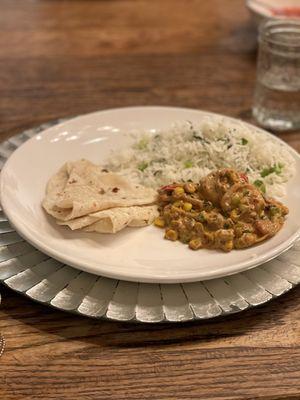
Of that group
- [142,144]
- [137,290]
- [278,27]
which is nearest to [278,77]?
[278,27]

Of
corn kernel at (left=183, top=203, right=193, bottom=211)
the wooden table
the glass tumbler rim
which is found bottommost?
the wooden table

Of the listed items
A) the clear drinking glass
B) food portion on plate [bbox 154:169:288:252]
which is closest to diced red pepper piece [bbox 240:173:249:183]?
food portion on plate [bbox 154:169:288:252]

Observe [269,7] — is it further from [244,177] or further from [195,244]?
[195,244]

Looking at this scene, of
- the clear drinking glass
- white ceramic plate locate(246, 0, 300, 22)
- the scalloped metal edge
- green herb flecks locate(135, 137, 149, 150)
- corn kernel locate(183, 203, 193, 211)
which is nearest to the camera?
the scalloped metal edge

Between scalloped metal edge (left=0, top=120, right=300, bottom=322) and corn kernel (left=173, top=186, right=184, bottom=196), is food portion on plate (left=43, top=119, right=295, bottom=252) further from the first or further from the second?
scalloped metal edge (left=0, top=120, right=300, bottom=322)

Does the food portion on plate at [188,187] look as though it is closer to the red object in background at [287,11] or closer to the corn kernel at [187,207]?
the corn kernel at [187,207]

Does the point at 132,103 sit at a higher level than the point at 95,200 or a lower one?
lower
